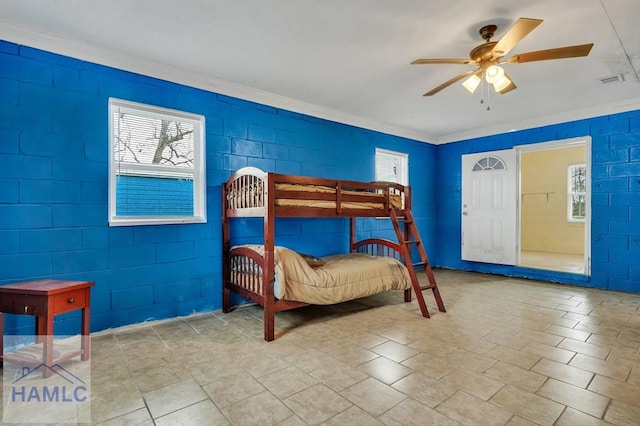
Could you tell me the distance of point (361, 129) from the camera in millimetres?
4953

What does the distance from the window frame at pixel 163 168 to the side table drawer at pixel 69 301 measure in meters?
0.79

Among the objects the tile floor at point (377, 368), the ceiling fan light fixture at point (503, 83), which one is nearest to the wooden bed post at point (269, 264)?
the tile floor at point (377, 368)

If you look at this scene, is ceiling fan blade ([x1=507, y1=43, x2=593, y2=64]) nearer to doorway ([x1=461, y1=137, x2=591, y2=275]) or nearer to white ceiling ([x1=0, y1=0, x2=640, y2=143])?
white ceiling ([x1=0, y1=0, x2=640, y2=143])

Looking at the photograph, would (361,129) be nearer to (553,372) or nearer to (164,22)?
(164,22)

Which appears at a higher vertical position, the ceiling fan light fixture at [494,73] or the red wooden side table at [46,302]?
the ceiling fan light fixture at [494,73]

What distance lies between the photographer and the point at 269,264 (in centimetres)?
271

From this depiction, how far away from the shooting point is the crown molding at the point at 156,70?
2.50m

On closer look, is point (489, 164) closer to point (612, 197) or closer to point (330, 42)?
point (612, 197)

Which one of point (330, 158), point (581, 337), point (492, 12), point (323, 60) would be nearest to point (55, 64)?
point (323, 60)

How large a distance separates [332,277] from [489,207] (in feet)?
12.2

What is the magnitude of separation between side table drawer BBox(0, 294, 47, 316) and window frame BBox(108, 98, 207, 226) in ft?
2.91

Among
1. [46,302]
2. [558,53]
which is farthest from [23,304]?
[558,53]

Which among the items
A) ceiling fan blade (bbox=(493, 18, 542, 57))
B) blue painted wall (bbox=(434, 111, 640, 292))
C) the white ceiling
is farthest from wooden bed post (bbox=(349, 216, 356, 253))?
blue painted wall (bbox=(434, 111, 640, 292))

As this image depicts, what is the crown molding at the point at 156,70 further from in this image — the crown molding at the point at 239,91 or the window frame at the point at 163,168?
the window frame at the point at 163,168
